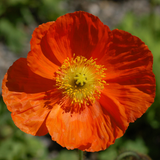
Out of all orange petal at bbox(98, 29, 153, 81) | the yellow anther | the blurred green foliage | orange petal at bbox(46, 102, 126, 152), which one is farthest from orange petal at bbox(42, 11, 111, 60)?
the blurred green foliage

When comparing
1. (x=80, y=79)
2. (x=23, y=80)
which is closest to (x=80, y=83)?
(x=80, y=79)

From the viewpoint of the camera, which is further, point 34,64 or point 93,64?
point 93,64

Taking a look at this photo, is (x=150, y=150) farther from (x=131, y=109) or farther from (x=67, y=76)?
(x=67, y=76)

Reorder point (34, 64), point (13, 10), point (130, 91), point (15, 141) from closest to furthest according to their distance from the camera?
1. point (34, 64)
2. point (130, 91)
3. point (15, 141)
4. point (13, 10)

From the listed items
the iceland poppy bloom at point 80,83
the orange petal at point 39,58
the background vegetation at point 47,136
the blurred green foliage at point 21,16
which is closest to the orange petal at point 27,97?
the iceland poppy bloom at point 80,83

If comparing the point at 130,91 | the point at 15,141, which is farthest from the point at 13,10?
the point at 130,91
